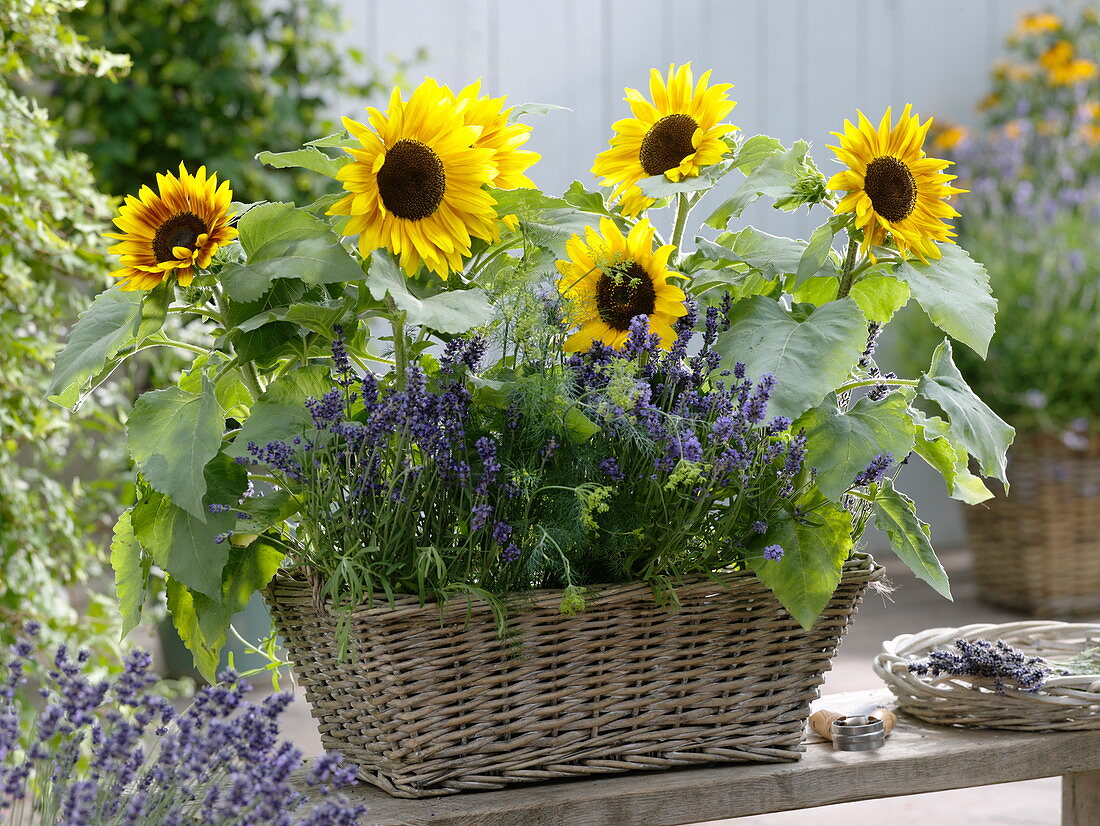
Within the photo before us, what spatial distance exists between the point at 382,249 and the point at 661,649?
348 millimetres

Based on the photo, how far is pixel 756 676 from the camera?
89 centimetres

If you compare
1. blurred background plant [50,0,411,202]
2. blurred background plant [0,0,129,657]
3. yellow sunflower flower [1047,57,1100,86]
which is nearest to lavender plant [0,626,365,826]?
blurred background plant [0,0,129,657]

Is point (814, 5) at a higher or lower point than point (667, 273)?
higher

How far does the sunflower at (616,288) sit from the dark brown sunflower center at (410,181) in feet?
0.35

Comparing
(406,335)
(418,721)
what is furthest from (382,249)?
(418,721)

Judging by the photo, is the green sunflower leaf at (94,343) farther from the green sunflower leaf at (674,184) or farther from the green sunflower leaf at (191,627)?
the green sunflower leaf at (674,184)

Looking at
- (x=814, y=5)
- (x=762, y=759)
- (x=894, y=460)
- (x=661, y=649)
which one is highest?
(x=814, y=5)

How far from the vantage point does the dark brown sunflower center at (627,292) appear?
850 mm

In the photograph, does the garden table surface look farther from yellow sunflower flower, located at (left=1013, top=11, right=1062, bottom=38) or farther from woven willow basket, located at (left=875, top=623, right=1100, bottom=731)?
yellow sunflower flower, located at (left=1013, top=11, right=1062, bottom=38)

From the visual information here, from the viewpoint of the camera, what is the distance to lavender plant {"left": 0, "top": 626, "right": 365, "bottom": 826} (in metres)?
0.66

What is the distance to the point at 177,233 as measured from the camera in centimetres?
80

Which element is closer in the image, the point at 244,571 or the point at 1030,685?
the point at 244,571

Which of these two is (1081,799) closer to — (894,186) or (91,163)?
(894,186)

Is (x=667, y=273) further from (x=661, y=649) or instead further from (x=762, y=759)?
(x=762, y=759)
